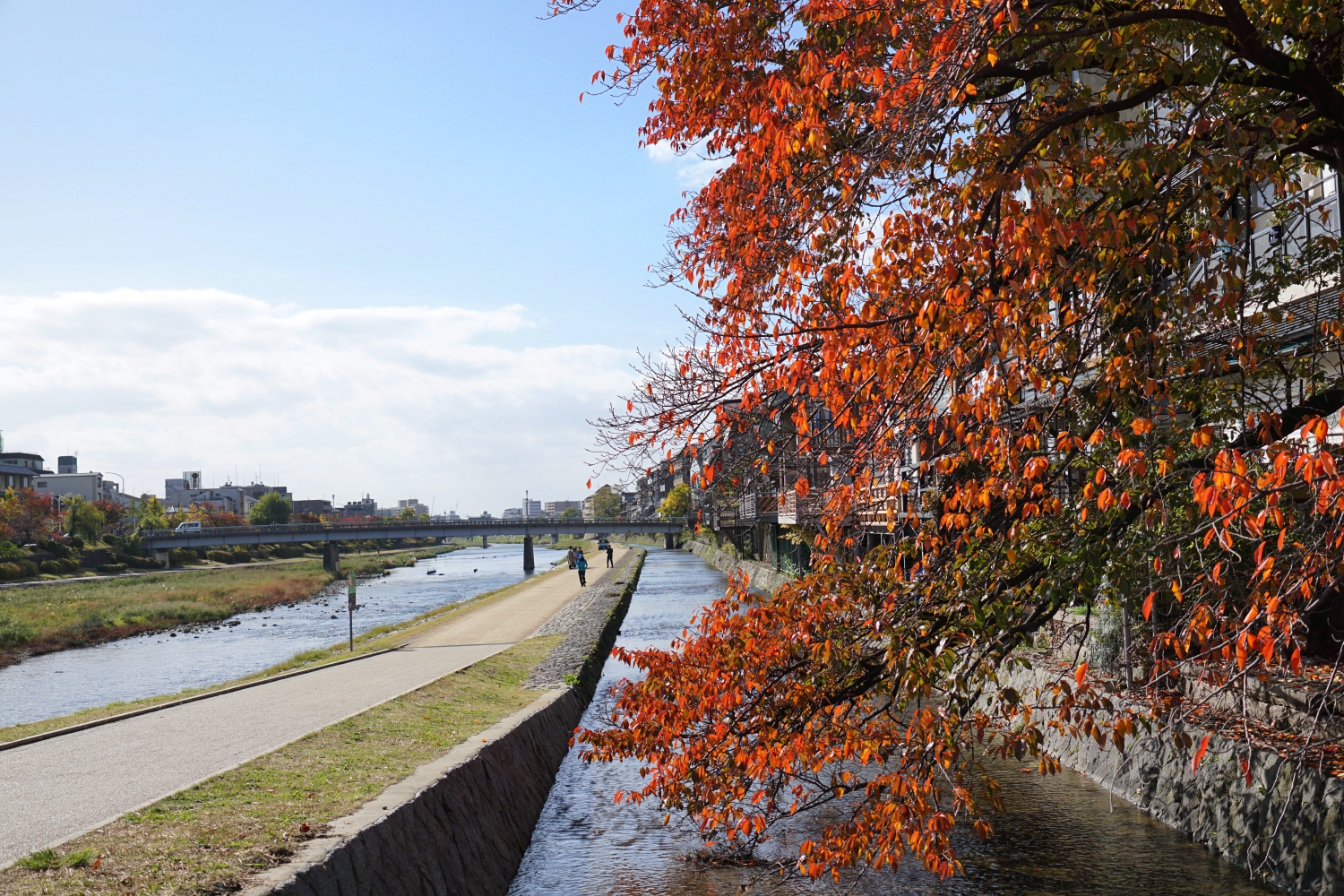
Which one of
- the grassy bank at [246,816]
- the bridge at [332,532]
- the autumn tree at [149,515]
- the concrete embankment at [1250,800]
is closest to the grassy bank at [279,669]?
the grassy bank at [246,816]

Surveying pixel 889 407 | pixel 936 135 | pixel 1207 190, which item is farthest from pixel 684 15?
pixel 1207 190

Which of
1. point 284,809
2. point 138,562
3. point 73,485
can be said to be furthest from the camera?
point 73,485

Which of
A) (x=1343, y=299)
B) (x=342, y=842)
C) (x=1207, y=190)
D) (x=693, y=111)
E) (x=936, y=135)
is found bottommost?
(x=342, y=842)

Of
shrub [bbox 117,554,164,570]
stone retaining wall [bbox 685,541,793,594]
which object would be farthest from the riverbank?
shrub [bbox 117,554,164,570]

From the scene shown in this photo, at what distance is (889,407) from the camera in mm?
6383

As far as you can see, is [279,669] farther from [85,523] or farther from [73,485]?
[73,485]

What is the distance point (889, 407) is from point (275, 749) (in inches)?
316

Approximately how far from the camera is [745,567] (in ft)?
186

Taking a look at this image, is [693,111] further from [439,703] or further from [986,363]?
[439,703]

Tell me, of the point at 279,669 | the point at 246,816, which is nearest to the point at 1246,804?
the point at 246,816

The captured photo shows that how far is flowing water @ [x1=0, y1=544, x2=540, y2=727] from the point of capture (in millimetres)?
25938

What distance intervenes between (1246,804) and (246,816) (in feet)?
30.5

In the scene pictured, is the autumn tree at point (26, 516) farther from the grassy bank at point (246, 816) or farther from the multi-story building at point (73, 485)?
the grassy bank at point (246, 816)

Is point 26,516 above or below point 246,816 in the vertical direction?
above
